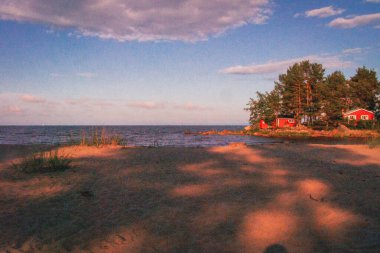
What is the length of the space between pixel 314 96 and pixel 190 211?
171ft

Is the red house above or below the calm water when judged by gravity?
above

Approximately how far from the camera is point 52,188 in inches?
249

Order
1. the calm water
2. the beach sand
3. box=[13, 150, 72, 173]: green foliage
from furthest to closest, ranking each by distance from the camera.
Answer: the calm water → box=[13, 150, 72, 173]: green foliage → the beach sand

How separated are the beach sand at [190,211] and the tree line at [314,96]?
4603 cm

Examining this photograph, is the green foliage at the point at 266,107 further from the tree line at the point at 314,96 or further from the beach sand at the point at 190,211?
the beach sand at the point at 190,211

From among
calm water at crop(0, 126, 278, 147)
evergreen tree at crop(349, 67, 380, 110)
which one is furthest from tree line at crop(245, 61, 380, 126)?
calm water at crop(0, 126, 278, 147)

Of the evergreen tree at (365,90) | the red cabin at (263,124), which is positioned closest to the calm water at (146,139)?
the red cabin at (263,124)

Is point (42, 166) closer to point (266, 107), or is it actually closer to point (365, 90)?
point (266, 107)

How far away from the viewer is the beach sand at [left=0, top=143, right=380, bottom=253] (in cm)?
364

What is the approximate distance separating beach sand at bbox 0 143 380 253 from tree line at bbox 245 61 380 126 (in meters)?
46.0

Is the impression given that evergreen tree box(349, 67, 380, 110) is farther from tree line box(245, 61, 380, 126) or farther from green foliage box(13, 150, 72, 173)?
green foliage box(13, 150, 72, 173)

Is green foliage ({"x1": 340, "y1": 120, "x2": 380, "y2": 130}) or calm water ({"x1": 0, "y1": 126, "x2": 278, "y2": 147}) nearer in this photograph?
calm water ({"x1": 0, "y1": 126, "x2": 278, "y2": 147})

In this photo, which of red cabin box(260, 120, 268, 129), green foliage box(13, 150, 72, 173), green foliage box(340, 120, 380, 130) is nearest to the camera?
green foliage box(13, 150, 72, 173)

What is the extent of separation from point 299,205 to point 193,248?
2.55 meters
